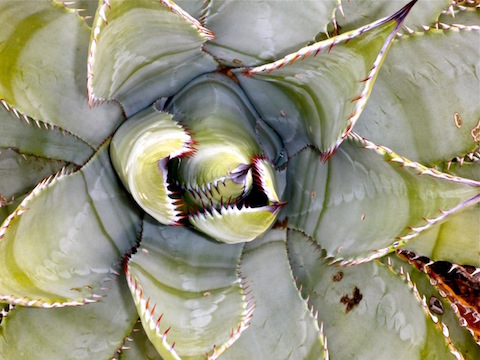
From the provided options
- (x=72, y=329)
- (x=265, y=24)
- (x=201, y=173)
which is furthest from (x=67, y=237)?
(x=265, y=24)

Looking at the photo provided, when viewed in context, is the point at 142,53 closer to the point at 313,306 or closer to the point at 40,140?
the point at 40,140

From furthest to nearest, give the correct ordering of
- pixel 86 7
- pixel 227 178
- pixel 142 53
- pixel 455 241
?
1. pixel 455 241
2. pixel 86 7
3. pixel 142 53
4. pixel 227 178

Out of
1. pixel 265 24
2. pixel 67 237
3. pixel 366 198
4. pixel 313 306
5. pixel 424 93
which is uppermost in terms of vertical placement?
pixel 265 24

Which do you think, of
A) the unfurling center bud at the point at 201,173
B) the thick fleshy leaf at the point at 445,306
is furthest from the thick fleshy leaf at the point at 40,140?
the thick fleshy leaf at the point at 445,306

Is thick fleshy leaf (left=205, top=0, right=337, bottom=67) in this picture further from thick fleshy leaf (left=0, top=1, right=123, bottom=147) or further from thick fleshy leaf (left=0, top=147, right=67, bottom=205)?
thick fleshy leaf (left=0, top=147, right=67, bottom=205)

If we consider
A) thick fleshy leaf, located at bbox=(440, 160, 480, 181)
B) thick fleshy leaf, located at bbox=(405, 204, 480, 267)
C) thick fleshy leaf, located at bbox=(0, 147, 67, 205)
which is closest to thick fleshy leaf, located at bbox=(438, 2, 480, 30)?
thick fleshy leaf, located at bbox=(440, 160, 480, 181)

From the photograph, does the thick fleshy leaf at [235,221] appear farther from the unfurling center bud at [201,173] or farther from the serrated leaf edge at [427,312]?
the serrated leaf edge at [427,312]
